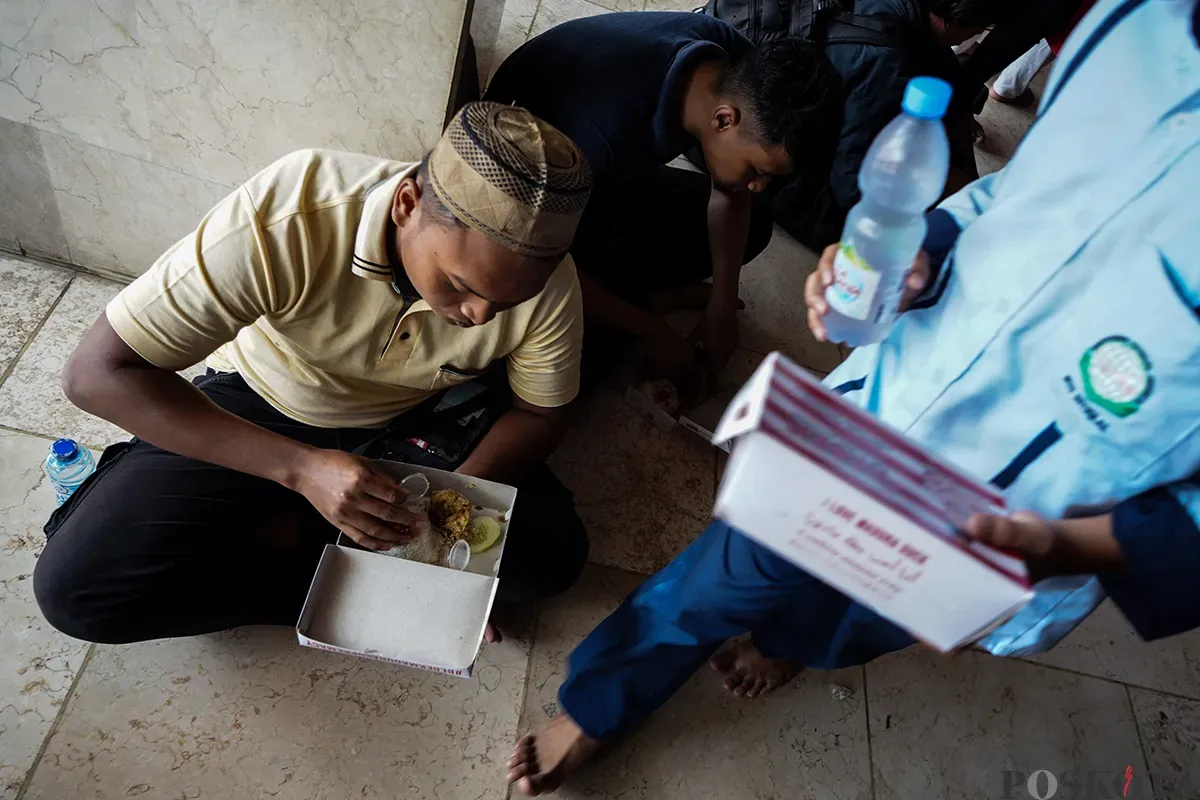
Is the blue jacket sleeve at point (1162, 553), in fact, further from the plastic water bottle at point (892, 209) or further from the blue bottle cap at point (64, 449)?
the blue bottle cap at point (64, 449)

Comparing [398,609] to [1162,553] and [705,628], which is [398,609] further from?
[1162,553]

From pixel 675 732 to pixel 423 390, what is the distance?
869 mm

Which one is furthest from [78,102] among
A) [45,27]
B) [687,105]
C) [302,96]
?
[687,105]

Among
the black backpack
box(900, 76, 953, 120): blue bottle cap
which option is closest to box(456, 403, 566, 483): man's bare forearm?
box(900, 76, 953, 120): blue bottle cap

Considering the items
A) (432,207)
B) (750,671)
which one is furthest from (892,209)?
(750,671)

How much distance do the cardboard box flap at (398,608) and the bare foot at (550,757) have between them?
13.2 inches

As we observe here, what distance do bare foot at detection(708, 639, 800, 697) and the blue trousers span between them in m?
0.22

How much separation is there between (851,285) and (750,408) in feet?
0.81

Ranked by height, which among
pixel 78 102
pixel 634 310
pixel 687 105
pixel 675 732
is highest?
pixel 687 105

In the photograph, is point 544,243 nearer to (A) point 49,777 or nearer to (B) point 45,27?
(B) point 45,27

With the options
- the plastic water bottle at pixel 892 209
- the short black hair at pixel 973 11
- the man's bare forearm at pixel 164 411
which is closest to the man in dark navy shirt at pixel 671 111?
the plastic water bottle at pixel 892 209

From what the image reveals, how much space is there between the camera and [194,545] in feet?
4.04

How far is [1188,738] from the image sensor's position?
67.9 inches

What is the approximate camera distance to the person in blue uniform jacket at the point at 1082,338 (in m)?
0.68
